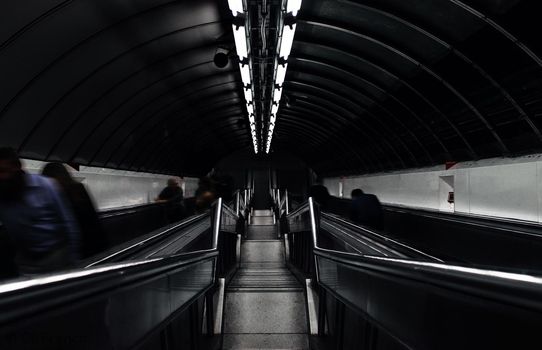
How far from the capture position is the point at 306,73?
13.1 metres

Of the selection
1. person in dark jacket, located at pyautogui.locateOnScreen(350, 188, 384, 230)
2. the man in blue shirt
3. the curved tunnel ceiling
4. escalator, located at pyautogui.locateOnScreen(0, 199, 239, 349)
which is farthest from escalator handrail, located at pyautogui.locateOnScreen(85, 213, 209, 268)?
the curved tunnel ceiling

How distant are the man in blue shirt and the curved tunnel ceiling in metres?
4.58

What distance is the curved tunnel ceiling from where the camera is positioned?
279 inches

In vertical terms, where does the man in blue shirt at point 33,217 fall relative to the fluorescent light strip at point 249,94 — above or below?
below

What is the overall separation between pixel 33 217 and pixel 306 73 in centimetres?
1134

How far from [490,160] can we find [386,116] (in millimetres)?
5537

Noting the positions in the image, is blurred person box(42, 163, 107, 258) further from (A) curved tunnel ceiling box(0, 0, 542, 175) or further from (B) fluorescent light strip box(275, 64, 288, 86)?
(B) fluorescent light strip box(275, 64, 288, 86)

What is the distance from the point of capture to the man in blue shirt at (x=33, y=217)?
102 inches

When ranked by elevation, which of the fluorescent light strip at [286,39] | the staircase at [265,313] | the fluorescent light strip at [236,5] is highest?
the fluorescent light strip at [286,39]

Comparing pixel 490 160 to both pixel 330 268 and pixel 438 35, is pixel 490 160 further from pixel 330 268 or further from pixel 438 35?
pixel 330 268

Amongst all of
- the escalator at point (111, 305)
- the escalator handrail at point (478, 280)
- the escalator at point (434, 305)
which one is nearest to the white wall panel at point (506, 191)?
the escalator at point (434, 305)

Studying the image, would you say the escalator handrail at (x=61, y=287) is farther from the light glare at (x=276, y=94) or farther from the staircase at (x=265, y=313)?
the light glare at (x=276, y=94)

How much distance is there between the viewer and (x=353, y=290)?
270 centimetres

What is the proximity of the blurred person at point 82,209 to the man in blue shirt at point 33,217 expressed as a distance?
53 cm
